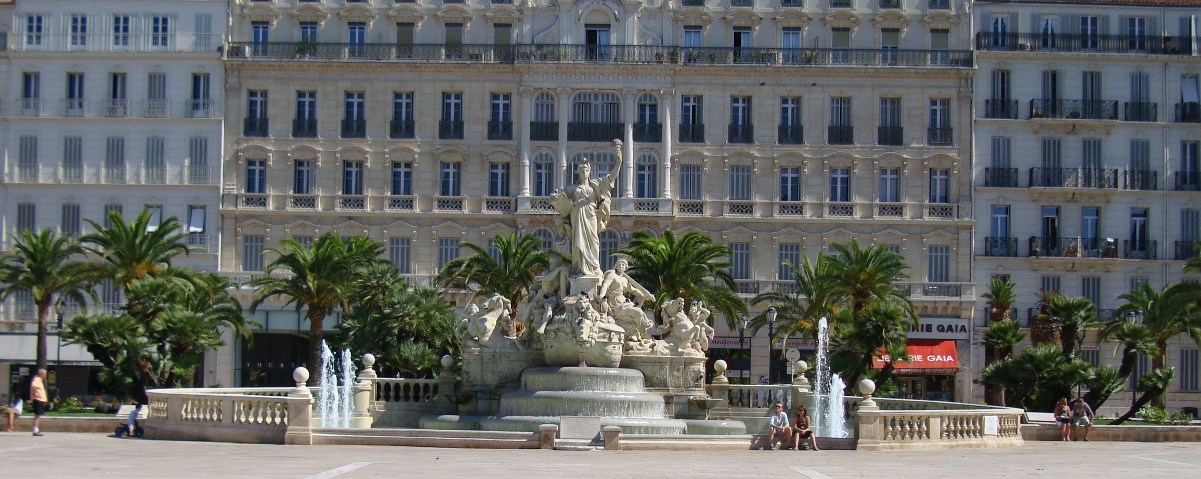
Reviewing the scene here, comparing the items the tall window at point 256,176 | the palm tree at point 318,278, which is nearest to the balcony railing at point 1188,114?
the palm tree at point 318,278

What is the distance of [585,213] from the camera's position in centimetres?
4006

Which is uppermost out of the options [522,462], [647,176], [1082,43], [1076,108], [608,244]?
[1082,43]

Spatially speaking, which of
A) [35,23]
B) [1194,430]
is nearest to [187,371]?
[35,23]

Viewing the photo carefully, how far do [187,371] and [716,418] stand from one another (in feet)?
66.1

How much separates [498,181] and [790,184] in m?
12.2

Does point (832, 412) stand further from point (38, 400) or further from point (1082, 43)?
point (1082, 43)

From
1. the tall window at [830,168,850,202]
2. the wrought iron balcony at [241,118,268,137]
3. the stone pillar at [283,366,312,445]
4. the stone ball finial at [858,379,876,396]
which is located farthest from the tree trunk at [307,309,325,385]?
the stone ball finial at [858,379,876,396]

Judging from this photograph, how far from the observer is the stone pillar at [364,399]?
4094 centimetres

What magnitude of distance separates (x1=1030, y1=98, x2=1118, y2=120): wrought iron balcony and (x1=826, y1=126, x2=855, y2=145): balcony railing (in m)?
7.49

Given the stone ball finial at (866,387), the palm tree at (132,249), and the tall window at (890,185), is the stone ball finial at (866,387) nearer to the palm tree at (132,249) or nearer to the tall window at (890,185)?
the palm tree at (132,249)

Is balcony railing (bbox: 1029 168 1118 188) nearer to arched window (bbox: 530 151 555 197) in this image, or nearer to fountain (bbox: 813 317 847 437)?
arched window (bbox: 530 151 555 197)

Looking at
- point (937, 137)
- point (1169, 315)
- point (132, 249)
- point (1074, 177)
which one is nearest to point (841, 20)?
point (937, 137)

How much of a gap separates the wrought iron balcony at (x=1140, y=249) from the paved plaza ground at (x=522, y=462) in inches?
1414

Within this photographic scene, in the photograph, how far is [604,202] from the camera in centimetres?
4066
